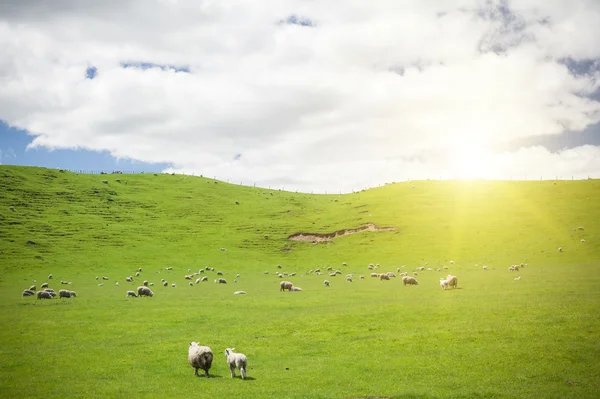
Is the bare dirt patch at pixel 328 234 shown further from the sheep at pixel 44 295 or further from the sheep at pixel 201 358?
the sheep at pixel 201 358

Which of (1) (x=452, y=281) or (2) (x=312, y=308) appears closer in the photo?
(2) (x=312, y=308)

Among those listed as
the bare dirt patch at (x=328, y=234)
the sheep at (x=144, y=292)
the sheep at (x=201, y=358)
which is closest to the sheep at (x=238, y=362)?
the sheep at (x=201, y=358)

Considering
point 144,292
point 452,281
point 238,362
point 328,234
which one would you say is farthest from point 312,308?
point 328,234

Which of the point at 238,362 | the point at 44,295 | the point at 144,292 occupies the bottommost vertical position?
the point at 144,292

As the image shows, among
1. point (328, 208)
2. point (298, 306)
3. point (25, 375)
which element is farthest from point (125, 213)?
point (25, 375)

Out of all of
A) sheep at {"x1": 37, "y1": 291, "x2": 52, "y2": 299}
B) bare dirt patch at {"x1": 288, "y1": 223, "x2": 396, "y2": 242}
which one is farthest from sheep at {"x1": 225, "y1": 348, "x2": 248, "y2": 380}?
bare dirt patch at {"x1": 288, "y1": 223, "x2": 396, "y2": 242}

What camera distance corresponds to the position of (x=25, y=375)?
20.3m

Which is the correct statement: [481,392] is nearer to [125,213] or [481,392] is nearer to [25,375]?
[25,375]

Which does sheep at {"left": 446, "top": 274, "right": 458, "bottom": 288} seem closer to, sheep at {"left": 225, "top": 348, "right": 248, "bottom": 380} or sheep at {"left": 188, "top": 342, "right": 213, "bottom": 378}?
sheep at {"left": 225, "top": 348, "right": 248, "bottom": 380}

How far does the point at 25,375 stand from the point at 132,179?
421 ft

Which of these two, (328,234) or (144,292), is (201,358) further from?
(328,234)

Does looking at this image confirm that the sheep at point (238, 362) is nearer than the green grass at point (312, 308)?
No

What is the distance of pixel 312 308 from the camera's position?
34531mm

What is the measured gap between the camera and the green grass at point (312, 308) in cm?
1861
